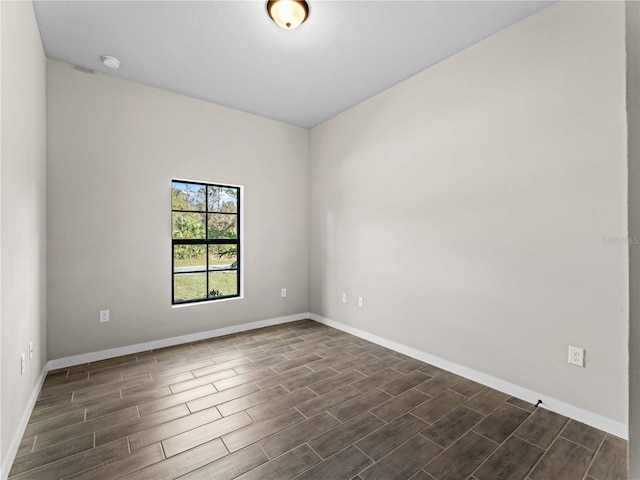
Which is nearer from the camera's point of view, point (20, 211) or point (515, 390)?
point (20, 211)

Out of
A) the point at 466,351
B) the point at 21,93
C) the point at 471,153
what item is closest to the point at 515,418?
the point at 466,351

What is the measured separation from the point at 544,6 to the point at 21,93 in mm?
3512

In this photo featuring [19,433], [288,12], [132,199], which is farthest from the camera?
[132,199]

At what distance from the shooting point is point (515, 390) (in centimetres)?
245

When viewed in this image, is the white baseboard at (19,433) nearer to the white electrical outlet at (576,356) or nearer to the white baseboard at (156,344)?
the white baseboard at (156,344)

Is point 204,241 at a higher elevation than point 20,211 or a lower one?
lower

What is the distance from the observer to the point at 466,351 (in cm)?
279

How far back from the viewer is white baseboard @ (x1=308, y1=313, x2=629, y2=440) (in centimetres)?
203

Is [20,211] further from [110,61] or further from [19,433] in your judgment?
[110,61]

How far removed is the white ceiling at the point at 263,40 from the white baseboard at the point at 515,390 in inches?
108

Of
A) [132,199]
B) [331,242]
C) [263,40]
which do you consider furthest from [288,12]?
[331,242]

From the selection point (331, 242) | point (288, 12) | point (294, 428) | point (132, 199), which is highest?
point (288, 12)

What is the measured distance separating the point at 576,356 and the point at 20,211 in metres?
3.69

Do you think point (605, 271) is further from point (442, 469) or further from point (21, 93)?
point (21, 93)
